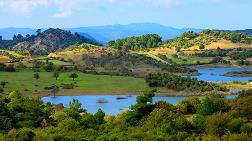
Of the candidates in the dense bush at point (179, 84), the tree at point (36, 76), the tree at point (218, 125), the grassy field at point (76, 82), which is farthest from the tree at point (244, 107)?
the tree at point (36, 76)

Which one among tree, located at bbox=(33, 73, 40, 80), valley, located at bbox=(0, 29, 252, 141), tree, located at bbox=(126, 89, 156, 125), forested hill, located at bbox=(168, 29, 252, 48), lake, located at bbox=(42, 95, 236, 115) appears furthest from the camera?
forested hill, located at bbox=(168, 29, 252, 48)

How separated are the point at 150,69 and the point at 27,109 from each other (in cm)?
8818

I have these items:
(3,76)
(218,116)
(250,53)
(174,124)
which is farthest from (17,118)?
(250,53)

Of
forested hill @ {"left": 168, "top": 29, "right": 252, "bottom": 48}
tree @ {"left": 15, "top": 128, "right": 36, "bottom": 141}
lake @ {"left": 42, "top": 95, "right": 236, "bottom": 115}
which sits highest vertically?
tree @ {"left": 15, "top": 128, "right": 36, "bottom": 141}

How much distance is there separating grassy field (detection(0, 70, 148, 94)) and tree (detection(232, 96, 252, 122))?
155 ft

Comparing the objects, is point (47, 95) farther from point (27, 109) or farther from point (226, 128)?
point (226, 128)

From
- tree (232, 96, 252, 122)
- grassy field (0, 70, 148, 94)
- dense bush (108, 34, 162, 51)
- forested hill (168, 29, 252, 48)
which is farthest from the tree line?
dense bush (108, 34, 162, 51)

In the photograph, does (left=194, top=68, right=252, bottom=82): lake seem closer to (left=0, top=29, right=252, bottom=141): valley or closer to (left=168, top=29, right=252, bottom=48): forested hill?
(left=0, top=29, right=252, bottom=141): valley

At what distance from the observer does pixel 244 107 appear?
41.5m

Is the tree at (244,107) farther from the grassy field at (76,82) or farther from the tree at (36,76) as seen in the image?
the tree at (36,76)

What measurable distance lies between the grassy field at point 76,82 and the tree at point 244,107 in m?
47.4

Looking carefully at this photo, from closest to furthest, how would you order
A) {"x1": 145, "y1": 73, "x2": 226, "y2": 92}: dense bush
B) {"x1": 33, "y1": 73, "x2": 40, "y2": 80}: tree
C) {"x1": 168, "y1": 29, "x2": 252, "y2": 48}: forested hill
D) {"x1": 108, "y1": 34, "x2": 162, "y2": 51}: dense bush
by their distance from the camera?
{"x1": 145, "y1": 73, "x2": 226, "y2": 92}: dense bush → {"x1": 33, "y1": 73, "x2": 40, "y2": 80}: tree → {"x1": 168, "y1": 29, "x2": 252, "y2": 48}: forested hill → {"x1": 108, "y1": 34, "x2": 162, "y2": 51}: dense bush

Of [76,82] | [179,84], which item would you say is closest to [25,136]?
[76,82]

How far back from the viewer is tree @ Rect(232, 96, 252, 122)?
4106cm
